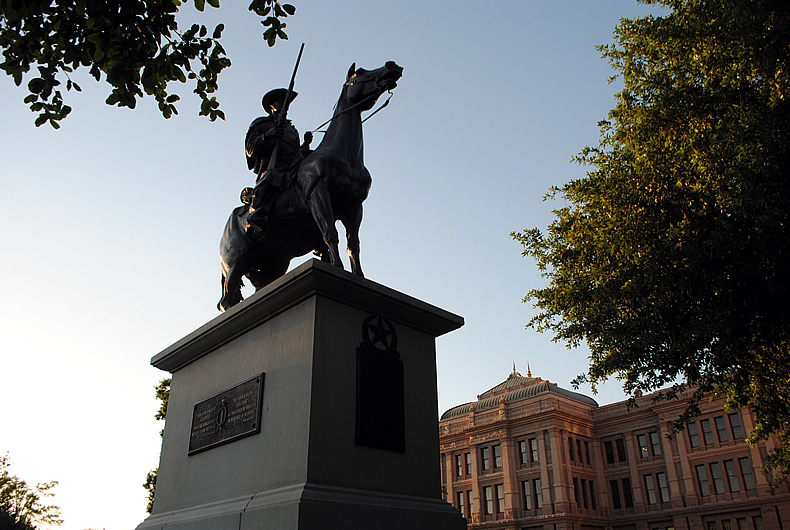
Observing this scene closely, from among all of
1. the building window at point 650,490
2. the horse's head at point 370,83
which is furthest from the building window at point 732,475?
the horse's head at point 370,83

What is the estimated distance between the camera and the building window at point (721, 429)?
44125 mm

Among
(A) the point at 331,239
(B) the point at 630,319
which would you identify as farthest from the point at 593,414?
(A) the point at 331,239

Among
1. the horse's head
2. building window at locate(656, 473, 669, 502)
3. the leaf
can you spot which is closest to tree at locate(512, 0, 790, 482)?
the horse's head

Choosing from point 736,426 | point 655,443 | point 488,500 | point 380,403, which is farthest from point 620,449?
point 380,403

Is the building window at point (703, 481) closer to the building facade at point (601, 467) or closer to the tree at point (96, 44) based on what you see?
the building facade at point (601, 467)

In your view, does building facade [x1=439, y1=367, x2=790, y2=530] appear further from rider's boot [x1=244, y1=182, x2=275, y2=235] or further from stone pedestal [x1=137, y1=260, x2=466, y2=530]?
rider's boot [x1=244, y1=182, x2=275, y2=235]

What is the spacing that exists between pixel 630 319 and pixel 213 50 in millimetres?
8722

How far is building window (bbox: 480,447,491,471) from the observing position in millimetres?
53716

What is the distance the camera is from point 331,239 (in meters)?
5.05

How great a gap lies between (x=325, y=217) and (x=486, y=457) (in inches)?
2088

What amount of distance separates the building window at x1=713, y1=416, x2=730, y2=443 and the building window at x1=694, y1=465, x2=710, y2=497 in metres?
2.75

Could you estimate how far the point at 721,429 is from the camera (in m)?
44.6

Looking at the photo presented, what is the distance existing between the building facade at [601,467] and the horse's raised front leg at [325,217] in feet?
144

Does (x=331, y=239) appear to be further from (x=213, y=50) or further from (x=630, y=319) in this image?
(x=630, y=319)
